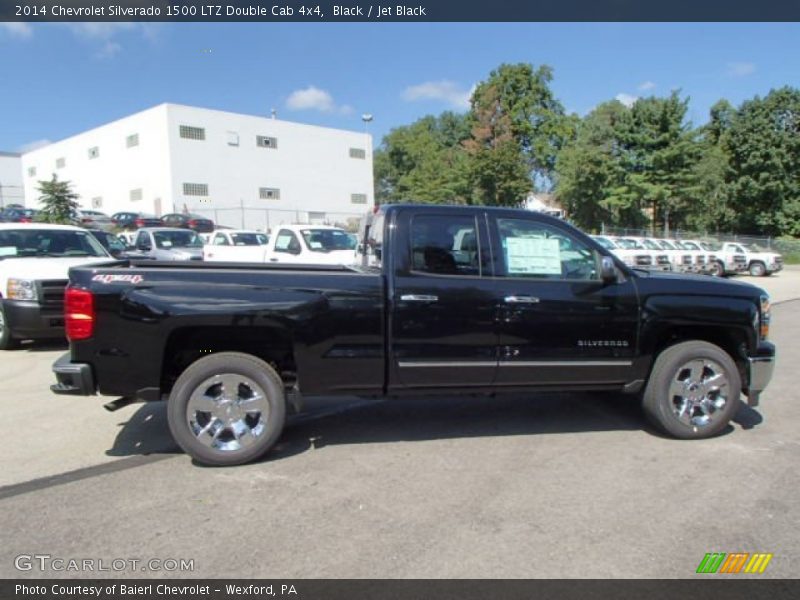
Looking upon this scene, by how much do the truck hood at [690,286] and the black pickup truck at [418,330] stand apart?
0.6 inches

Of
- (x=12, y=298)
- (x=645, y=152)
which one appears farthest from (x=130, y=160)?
(x=12, y=298)

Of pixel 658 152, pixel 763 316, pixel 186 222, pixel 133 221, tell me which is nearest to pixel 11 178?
pixel 133 221

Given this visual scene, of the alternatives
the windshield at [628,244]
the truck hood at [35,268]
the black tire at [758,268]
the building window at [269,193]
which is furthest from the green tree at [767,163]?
the truck hood at [35,268]

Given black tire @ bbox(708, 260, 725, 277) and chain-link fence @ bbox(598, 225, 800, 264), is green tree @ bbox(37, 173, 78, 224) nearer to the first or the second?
black tire @ bbox(708, 260, 725, 277)

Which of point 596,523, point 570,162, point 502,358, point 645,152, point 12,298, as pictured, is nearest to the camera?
point 596,523

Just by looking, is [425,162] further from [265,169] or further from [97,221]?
[97,221]

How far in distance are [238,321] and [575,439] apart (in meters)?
2.92

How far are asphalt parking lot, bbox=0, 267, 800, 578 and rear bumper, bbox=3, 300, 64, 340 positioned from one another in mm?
2436

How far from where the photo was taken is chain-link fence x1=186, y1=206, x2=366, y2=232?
42.1m

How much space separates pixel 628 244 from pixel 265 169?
3010 cm

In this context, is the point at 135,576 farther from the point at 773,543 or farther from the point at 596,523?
the point at 773,543

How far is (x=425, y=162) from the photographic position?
5816cm

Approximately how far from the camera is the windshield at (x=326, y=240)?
12.7m

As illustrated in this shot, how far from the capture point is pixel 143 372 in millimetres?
4285
